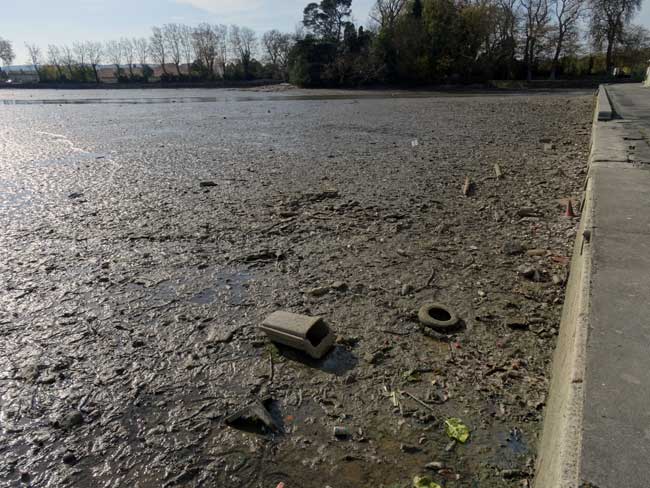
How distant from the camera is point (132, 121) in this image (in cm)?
1359

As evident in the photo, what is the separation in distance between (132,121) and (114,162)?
731 cm

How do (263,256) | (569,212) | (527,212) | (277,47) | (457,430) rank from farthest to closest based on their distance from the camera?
(277,47) < (527,212) < (569,212) < (263,256) < (457,430)

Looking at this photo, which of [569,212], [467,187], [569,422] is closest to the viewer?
[569,422]

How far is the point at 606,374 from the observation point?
1401 millimetres

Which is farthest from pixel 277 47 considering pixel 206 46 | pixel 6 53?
pixel 6 53

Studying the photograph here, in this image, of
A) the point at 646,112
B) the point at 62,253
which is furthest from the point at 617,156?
the point at 646,112

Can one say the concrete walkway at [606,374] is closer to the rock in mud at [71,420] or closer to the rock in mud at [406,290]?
the rock in mud at [406,290]

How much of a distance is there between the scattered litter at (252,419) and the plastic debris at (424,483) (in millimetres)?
615

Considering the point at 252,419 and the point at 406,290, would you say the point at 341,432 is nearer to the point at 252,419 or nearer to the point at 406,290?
the point at 252,419

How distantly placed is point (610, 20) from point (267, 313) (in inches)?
2099

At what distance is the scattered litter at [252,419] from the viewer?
186 centimetres

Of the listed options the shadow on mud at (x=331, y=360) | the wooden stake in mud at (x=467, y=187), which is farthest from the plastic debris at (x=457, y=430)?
the wooden stake in mud at (x=467, y=187)

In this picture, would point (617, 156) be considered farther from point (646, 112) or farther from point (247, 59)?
point (247, 59)

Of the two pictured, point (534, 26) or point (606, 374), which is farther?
point (534, 26)
